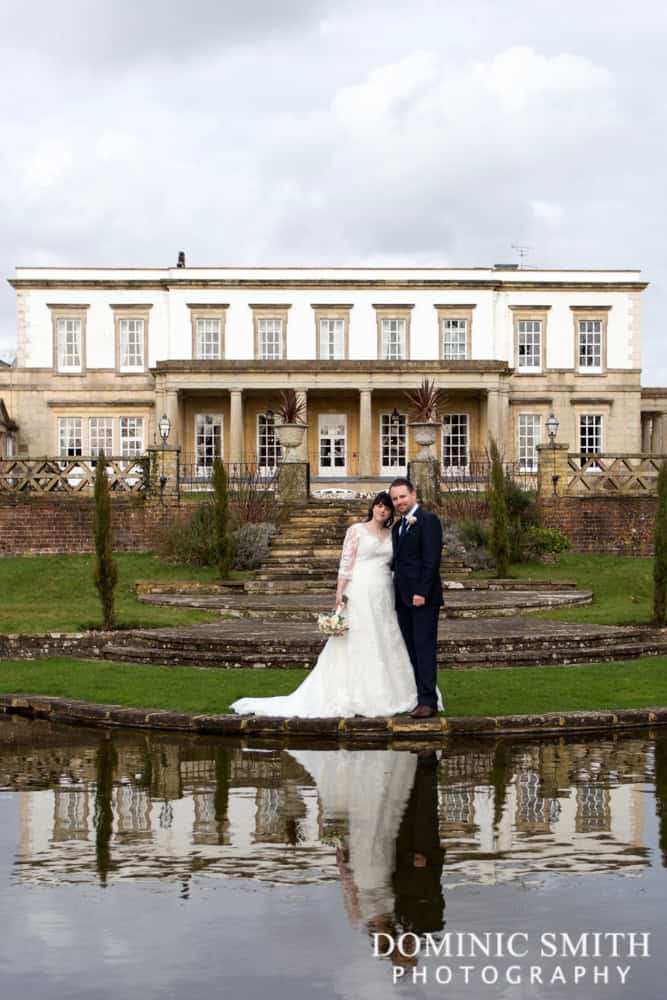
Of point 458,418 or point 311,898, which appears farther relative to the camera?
point 458,418

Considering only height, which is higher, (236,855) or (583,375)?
(583,375)

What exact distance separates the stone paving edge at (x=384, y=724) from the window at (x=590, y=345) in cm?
3859

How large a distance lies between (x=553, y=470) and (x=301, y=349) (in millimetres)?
19404

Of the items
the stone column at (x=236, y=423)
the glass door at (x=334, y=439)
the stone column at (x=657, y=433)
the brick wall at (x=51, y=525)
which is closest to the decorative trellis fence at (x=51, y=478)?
the brick wall at (x=51, y=525)

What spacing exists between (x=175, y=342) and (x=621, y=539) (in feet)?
76.0

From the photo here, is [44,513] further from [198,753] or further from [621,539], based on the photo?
[198,753]

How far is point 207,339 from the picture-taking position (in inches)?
1850

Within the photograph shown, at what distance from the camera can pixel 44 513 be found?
90.8 feet

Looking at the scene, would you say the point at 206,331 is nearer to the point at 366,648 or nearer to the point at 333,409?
the point at 333,409

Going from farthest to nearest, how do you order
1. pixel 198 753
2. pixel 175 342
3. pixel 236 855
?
pixel 175 342
pixel 198 753
pixel 236 855

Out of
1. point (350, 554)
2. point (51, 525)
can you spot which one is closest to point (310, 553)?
point (51, 525)

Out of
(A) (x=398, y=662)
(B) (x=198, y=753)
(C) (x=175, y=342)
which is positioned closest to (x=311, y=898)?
(B) (x=198, y=753)

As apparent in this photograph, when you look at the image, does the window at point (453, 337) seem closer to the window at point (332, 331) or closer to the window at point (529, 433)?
the window at point (529, 433)

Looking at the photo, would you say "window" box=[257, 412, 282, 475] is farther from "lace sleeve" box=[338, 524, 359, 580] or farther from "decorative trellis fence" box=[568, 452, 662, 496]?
"lace sleeve" box=[338, 524, 359, 580]
